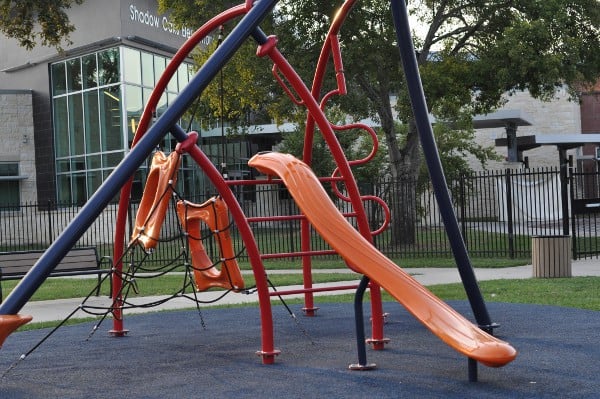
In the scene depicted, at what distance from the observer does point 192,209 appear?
7105 millimetres

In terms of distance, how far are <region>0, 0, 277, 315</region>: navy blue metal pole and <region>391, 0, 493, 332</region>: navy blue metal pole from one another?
3.44 feet

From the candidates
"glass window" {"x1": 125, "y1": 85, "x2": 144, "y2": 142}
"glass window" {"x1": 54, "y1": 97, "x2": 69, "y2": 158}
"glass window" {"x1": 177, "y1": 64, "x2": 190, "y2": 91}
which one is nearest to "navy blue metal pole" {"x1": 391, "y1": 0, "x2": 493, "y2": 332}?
"glass window" {"x1": 125, "y1": 85, "x2": 144, "y2": 142}

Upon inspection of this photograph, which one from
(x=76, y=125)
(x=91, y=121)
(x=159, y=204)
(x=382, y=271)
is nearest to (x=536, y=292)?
(x=159, y=204)

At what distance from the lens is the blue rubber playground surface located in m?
5.10

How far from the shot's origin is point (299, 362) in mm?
6109

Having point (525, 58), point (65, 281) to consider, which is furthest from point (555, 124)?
point (65, 281)

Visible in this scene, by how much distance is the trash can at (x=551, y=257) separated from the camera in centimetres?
1175

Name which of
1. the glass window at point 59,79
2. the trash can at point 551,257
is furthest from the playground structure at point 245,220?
the glass window at point 59,79

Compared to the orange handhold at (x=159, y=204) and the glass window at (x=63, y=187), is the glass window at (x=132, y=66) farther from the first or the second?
the orange handhold at (x=159, y=204)

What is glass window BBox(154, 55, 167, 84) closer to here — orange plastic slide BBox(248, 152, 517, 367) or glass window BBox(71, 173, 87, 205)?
glass window BBox(71, 173, 87, 205)

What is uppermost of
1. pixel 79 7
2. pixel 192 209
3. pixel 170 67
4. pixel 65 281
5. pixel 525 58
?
pixel 79 7

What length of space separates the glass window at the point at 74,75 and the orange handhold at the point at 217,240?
2283 centimetres

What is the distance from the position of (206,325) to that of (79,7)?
22172 mm

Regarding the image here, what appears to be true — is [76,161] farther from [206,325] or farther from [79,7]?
[206,325]
